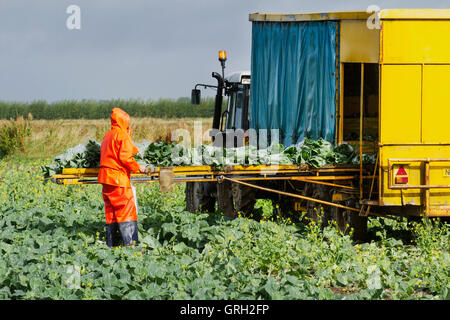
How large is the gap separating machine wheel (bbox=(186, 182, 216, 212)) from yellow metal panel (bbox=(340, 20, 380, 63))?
13.6ft

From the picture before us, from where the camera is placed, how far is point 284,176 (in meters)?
11.2

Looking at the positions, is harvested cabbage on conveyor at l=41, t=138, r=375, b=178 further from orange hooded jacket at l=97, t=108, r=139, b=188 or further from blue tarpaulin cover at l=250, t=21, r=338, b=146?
blue tarpaulin cover at l=250, t=21, r=338, b=146

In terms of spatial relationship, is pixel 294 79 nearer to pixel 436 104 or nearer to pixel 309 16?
pixel 309 16

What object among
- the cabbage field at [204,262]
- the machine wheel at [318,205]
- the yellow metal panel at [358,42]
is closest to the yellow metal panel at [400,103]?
the yellow metal panel at [358,42]

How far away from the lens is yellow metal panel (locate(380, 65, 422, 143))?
10188 millimetres

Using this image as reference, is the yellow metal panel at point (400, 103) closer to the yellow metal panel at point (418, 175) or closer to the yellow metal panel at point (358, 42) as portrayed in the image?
the yellow metal panel at point (418, 175)

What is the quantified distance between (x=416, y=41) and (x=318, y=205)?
10.3 ft

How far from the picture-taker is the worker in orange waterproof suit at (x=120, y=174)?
9672mm

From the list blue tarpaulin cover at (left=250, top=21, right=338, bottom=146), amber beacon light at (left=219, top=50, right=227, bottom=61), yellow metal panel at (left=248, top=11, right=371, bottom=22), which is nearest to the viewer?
yellow metal panel at (left=248, top=11, right=371, bottom=22)

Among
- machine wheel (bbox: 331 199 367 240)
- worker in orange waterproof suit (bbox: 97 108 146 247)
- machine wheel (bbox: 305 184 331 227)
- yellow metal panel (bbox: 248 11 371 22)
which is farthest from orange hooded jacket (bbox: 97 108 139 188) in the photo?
yellow metal panel (bbox: 248 11 371 22)

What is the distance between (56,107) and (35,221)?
1517 inches

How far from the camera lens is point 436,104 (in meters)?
10.3
